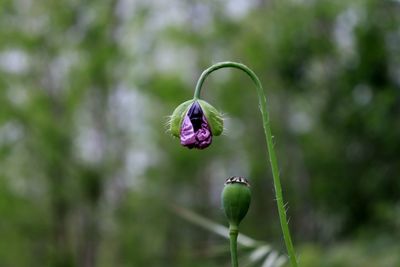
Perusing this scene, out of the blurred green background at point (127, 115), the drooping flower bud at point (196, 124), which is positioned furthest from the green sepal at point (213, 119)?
the blurred green background at point (127, 115)

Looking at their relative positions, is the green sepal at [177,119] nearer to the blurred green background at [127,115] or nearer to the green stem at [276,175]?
the green stem at [276,175]

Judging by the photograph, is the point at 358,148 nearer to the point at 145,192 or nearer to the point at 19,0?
the point at 19,0

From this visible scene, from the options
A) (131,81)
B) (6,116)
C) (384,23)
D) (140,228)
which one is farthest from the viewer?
(140,228)

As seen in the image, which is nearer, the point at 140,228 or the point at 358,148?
the point at 358,148

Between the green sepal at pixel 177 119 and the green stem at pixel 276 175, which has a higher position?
the green sepal at pixel 177 119

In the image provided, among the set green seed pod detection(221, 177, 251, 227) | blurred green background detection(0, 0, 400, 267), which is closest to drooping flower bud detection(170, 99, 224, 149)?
green seed pod detection(221, 177, 251, 227)

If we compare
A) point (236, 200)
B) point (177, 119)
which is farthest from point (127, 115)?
point (236, 200)

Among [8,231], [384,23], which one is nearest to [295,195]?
[8,231]
